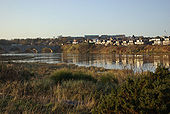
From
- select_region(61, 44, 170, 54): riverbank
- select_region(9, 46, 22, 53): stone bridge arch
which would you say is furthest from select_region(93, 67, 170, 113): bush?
select_region(9, 46, 22, 53): stone bridge arch

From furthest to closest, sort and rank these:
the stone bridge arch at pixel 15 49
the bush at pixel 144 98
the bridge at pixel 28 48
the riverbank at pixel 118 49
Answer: the stone bridge arch at pixel 15 49, the bridge at pixel 28 48, the riverbank at pixel 118 49, the bush at pixel 144 98

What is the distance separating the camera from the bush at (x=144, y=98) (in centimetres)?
234

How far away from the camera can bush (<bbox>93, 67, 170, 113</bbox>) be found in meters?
2.34

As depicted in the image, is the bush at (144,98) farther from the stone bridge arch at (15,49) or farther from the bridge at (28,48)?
the stone bridge arch at (15,49)

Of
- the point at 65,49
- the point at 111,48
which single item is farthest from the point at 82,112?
the point at 65,49

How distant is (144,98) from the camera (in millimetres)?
2467

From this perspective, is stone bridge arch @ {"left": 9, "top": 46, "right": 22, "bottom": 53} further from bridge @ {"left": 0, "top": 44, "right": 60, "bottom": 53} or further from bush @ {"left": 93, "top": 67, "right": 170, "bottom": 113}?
bush @ {"left": 93, "top": 67, "right": 170, "bottom": 113}

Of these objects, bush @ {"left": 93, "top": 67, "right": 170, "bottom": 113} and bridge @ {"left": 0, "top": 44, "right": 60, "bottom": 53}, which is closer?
bush @ {"left": 93, "top": 67, "right": 170, "bottom": 113}

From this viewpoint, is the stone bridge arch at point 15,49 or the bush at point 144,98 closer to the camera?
the bush at point 144,98

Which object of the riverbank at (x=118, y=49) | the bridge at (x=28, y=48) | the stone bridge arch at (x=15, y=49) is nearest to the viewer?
the riverbank at (x=118, y=49)

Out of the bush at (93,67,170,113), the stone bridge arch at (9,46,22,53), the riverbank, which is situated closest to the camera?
the bush at (93,67,170,113)

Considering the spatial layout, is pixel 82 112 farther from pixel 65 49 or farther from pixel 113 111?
pixel 65 49

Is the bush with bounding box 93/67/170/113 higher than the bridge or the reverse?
higher

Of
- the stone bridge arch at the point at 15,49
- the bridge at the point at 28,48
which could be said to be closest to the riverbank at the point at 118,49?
the bridge at the point at 28,48
